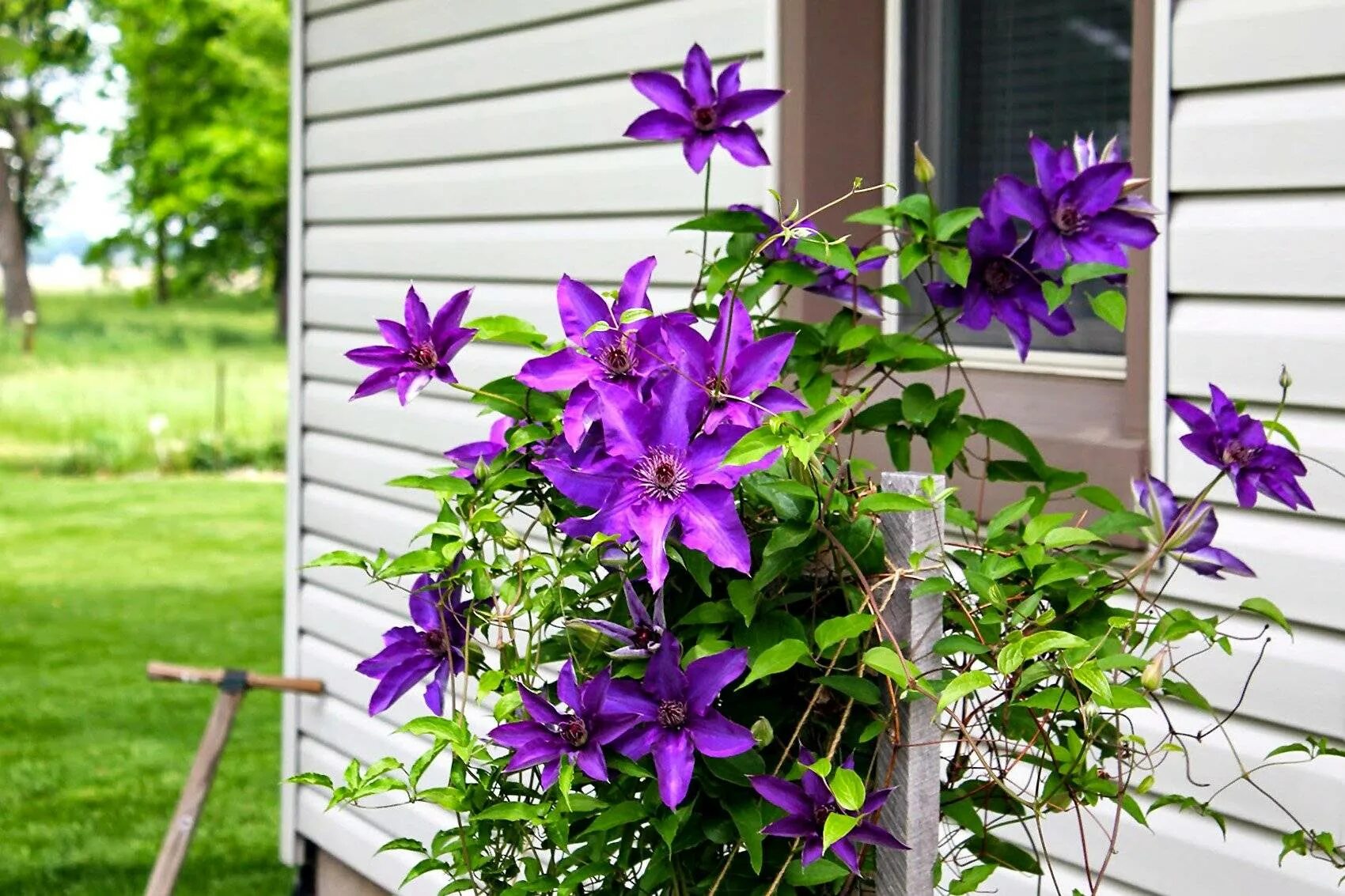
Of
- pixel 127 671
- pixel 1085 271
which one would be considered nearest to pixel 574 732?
pixel 1085 271

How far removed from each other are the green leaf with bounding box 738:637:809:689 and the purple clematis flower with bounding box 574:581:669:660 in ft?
0.30

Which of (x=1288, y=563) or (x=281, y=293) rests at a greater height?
(x=281, y=293)

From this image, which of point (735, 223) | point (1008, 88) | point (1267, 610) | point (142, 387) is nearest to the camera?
point (1267, 610)

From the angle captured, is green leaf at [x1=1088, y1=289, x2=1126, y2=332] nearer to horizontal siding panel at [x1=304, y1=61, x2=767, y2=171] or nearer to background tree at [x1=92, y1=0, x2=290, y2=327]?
horizontal siding panel at [x1=304, y1=61, x2=767, y2=171]

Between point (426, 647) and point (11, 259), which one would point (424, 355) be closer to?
point (426, 647)

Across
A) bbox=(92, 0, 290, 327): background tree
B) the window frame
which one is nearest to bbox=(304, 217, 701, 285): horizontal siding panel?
the window frame

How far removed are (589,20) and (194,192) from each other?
17.7 metres

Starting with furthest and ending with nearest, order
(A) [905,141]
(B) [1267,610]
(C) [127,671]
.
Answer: (C) [127,671], (A) [905,141], (B) [1267,610]

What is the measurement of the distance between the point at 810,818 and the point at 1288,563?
3.55ft

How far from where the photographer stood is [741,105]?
1698 mm

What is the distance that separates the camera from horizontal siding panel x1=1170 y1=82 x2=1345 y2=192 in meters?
2.13

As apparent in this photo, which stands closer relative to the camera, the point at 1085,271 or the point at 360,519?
the point at 1085,271

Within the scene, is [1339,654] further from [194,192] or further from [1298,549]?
[194,192]

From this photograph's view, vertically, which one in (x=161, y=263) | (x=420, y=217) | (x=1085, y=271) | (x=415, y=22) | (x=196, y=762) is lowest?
(x=196, y=762)
